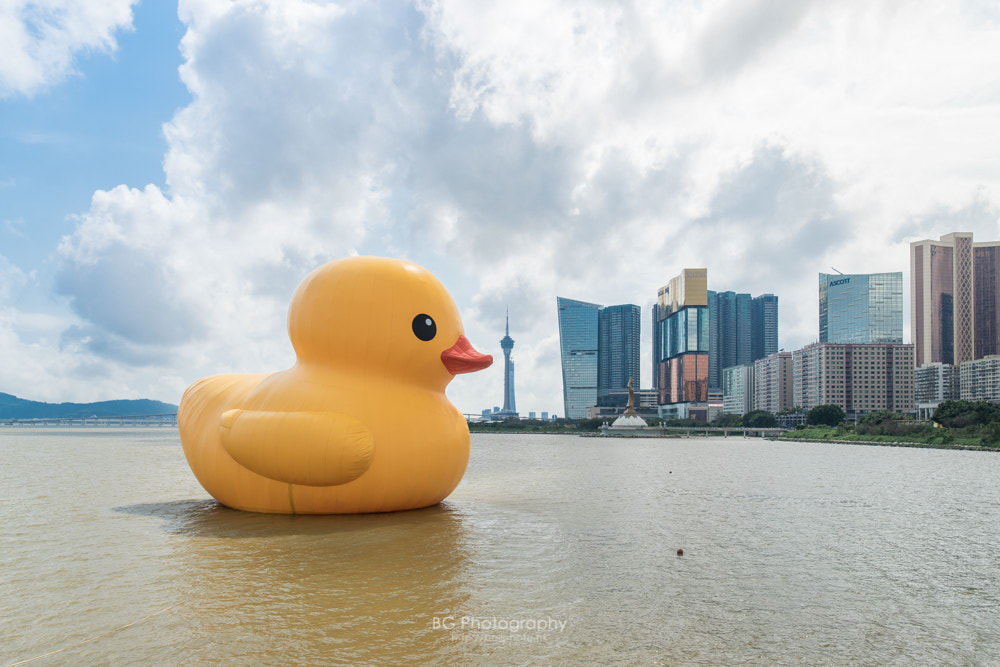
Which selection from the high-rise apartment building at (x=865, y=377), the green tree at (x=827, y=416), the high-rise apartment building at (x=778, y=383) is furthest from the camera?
the high-rise apartment building at (x=778, y=383)

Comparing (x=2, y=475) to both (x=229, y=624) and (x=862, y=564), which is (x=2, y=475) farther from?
(x=862, y=564)

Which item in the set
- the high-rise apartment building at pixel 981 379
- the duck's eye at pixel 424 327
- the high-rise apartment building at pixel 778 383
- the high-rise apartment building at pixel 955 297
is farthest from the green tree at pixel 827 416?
the duck's eye at pixel 424 327

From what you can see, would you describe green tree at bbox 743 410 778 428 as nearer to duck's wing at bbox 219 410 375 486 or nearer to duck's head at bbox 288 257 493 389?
duck's head at bbox 288 257 493 389

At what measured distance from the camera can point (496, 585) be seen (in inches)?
376

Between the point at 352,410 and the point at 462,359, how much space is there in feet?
7.81

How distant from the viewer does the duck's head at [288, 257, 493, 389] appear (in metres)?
13.5

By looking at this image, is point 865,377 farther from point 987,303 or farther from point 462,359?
point 462,359

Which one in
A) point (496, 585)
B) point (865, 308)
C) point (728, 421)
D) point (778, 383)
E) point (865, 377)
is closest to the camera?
point (496, 585)

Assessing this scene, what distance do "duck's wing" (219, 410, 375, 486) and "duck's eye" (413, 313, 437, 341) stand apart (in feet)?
6.94

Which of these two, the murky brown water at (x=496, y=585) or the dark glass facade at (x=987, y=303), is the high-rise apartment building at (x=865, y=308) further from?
the murky brown water at (x=496, y=585)

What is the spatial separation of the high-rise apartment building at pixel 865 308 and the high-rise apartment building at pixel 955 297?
5947 mm

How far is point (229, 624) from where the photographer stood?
7664mm

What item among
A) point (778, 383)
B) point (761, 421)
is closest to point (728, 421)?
point (761, 421)

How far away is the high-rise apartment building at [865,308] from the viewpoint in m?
182
